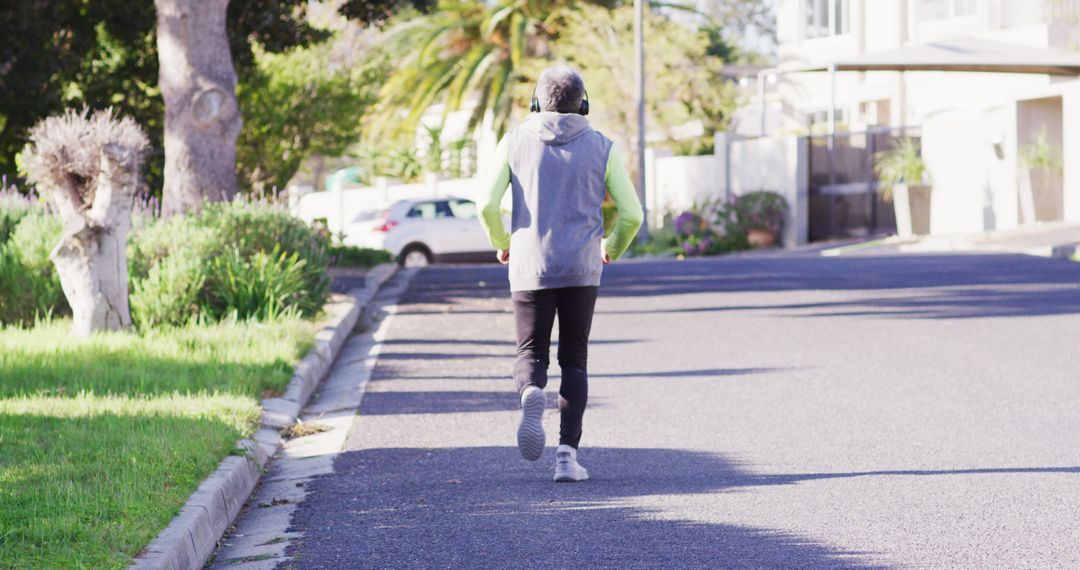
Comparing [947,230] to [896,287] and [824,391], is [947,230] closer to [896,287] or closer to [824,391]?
[896,287]

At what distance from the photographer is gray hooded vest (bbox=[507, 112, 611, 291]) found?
6652mm

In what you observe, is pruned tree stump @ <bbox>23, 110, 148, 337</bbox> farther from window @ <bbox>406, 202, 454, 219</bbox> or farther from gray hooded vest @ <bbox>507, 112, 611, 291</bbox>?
window @ <bbox>406, 202, 454, 219</bbox>

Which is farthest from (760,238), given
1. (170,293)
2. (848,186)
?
(170,293)

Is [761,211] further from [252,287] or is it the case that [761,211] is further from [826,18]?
[252,287]

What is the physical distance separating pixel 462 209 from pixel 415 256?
135cm

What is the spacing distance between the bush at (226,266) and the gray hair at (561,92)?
6.12m

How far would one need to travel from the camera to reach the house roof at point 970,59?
2850 cm

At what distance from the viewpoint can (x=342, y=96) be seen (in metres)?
31.5

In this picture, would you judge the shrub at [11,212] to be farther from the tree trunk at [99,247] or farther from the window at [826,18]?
the window at [826,18]

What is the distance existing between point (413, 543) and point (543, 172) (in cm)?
183

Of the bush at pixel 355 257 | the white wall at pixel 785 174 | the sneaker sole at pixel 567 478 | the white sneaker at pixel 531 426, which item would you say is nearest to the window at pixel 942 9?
the white wall at pixel 785 174

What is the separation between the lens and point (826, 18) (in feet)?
130

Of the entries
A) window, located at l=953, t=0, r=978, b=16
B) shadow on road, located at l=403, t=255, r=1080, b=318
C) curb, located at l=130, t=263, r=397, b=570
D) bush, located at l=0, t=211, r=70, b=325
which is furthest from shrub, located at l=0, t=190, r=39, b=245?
window, located at l=953, t=0, r=978, b=16

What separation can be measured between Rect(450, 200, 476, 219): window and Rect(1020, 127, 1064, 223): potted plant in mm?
10123
